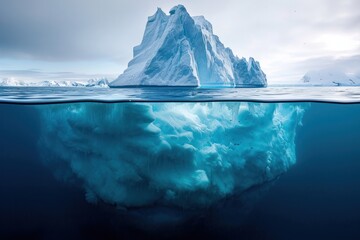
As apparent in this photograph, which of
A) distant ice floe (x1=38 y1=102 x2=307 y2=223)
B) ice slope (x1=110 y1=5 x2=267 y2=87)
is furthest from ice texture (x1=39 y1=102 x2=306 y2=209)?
ice slope (x1=110 y1=5 x2=267 y2=87)

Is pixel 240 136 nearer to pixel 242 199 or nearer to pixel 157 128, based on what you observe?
pixel 242 199

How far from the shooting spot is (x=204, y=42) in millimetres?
25562

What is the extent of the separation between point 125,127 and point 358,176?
3327 centimetres

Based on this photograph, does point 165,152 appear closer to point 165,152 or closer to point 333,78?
point 165,152

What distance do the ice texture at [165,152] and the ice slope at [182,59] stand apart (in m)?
13.3

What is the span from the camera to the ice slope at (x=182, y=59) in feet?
72.5

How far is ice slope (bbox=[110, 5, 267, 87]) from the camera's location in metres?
22.1

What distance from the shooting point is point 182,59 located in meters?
22.4

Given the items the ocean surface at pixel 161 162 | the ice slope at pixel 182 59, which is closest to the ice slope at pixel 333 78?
the ice slope at pixel 182 59

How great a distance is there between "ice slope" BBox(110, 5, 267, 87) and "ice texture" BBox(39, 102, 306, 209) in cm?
1331

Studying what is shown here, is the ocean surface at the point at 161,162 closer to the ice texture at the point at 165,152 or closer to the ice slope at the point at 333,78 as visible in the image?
the ice texture at the point at 165,152

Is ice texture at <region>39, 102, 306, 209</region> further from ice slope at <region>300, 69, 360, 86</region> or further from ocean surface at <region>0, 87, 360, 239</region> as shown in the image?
ice slope at <region>300, 69, 360, 86</region>

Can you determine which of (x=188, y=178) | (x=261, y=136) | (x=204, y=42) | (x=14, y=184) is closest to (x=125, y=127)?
(x=188, y=178)

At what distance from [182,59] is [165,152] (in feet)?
55.7
